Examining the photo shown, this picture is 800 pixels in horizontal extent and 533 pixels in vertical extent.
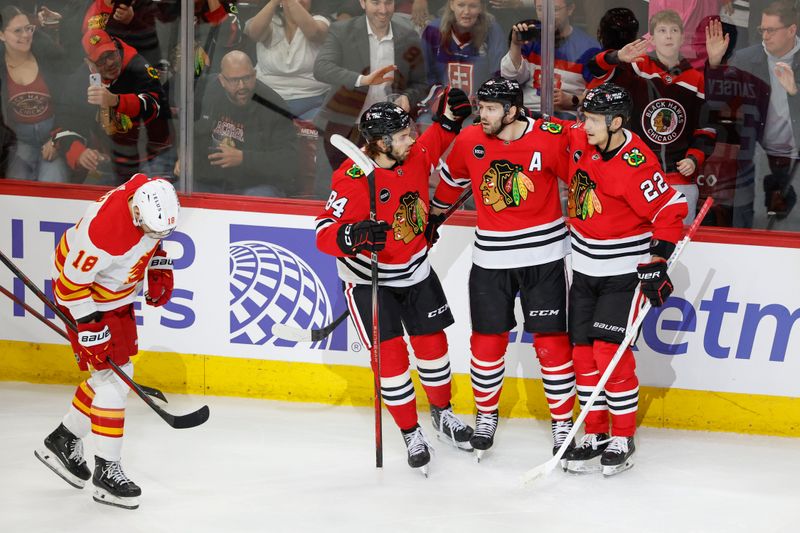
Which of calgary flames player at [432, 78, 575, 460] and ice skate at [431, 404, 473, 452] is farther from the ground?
calgary flames player at [432, 78, 575, 460]

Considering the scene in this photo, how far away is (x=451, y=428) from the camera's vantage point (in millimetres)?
4336

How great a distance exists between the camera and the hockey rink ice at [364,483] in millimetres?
3717

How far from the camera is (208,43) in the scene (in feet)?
15.8

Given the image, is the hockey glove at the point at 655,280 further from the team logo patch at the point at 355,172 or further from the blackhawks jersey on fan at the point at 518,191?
the team logo patch at the point at 355,172

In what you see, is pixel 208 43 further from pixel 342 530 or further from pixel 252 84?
pixel 342 530

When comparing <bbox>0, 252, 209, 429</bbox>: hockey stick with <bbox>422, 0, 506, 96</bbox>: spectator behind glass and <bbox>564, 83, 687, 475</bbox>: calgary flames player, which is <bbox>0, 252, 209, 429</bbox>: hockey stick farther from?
<bbox>422, 0, 506, 96</bbox>: spectator behind glass

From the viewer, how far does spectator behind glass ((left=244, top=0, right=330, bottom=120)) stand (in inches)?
186

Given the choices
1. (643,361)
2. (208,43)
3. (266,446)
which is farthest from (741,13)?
(266,446)

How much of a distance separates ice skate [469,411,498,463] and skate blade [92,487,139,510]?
4.11 ft

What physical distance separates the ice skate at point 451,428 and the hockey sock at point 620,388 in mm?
558

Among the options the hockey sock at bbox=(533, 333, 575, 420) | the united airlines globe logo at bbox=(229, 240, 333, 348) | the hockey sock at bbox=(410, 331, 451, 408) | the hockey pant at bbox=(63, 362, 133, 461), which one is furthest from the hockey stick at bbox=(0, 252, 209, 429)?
the hockey sock at bbox=(533, 333, 575, 420)

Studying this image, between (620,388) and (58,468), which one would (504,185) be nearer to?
(620,388)

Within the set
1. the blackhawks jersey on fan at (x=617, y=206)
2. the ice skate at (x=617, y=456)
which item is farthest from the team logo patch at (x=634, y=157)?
the ice skate at (x=617, y=456)

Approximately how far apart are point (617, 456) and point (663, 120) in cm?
136
